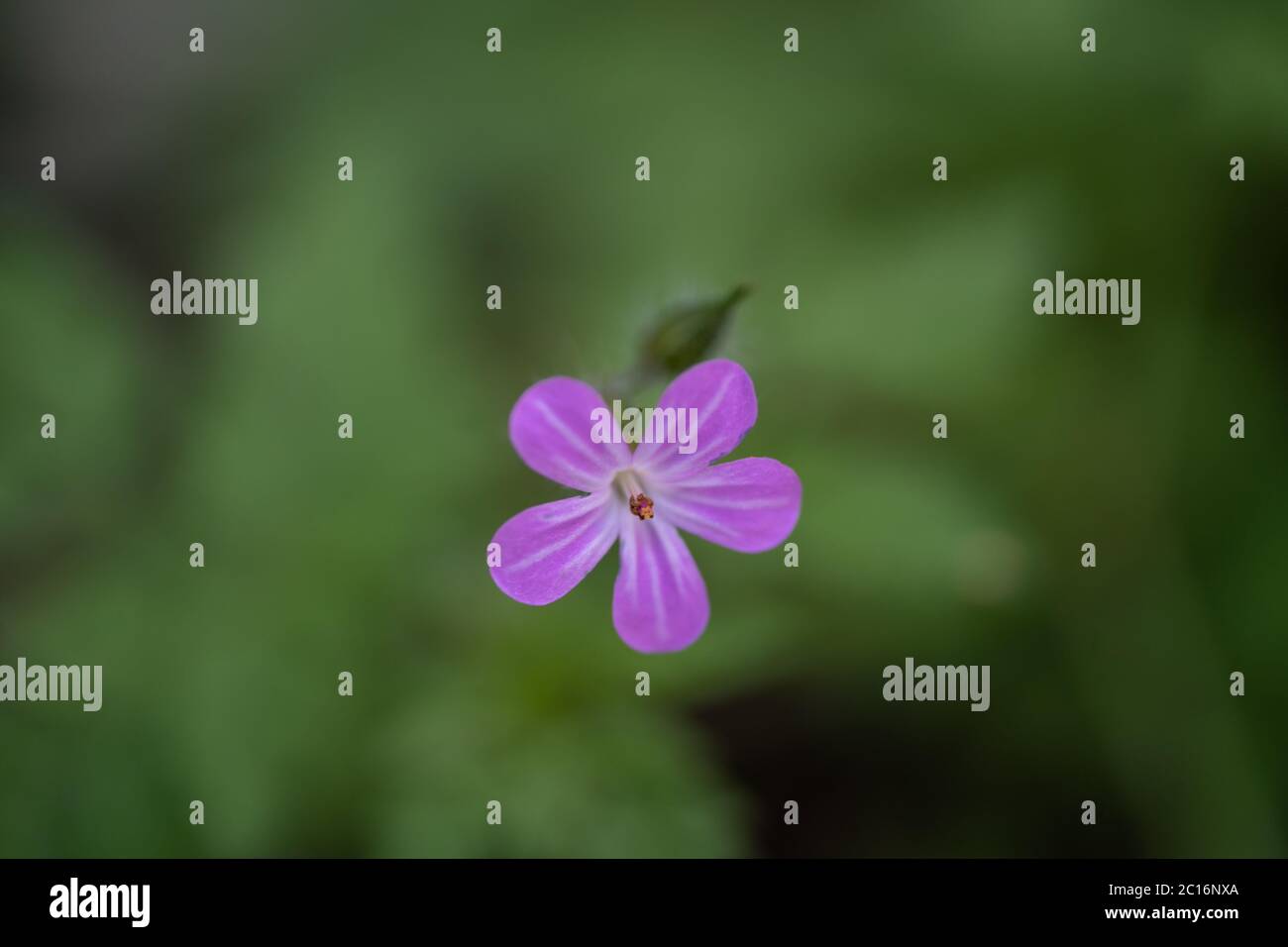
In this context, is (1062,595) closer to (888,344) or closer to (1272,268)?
(888,344)

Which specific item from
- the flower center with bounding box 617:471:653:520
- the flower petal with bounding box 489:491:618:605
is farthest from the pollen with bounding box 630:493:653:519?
the flower petal with bounding box 489:491:618:605

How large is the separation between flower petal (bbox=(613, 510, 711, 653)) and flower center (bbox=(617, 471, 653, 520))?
78mm

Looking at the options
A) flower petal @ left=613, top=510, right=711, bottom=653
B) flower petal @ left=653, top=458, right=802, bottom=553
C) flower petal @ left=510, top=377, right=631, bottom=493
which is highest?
flower petal @ left=510, top=377, right=631, bottom=493

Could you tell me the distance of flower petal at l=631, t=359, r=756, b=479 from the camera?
3.11 meters

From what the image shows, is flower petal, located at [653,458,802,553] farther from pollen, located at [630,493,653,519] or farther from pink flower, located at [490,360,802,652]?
pollen, located at [630,493,653,519]

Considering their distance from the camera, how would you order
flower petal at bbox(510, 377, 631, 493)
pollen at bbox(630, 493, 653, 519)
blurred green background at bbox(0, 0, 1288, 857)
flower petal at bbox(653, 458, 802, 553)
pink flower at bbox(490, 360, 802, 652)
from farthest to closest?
1. blurred green background at bbox(0, 0, 1288, 857)
2. pollen at bbox(630, 493, 653, 519)
3. flower petal at bbox(653, 458, 802, 553)
4. pink flower at bbox(490, 360, 802, 652)
5. flower petal at bbox(510, 377, 631, 493)

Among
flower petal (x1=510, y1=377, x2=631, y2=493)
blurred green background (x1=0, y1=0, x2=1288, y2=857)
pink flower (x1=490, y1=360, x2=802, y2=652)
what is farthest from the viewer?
blurred green background (x1=0, y1=0, x2=1288, y2=857)

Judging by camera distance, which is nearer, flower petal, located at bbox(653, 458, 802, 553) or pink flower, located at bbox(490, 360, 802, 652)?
pink flower, located at bbox(490, 360, 802, 652)

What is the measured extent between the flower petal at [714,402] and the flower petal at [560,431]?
0.71 feet

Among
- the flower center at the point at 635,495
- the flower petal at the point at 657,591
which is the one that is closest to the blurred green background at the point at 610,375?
the flower center at the point at 635,495

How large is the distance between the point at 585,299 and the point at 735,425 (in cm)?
276

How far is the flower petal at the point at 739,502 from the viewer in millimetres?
3246
